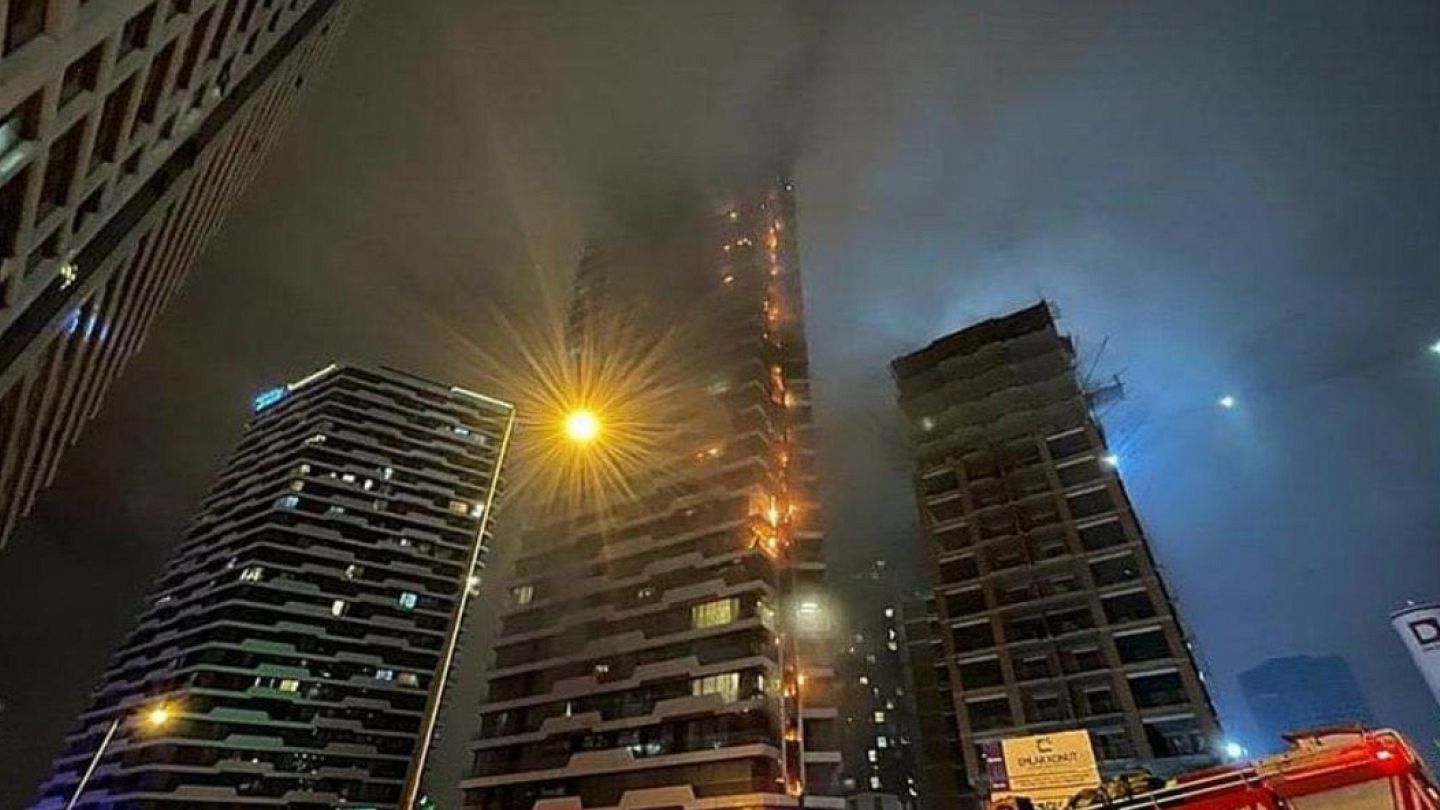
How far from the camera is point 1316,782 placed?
767cm

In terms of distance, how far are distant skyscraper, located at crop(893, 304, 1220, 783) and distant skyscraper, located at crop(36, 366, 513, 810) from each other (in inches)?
1446

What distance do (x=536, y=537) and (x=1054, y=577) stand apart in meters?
40.3

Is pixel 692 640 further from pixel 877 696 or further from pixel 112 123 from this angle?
pixel 877 696

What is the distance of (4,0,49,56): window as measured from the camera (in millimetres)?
9188

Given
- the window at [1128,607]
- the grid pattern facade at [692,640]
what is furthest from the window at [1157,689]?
the grid pattern facade at [692,640]

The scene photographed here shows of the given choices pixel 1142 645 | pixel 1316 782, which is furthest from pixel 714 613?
pixel 1316 782

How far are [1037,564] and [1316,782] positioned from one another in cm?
4565

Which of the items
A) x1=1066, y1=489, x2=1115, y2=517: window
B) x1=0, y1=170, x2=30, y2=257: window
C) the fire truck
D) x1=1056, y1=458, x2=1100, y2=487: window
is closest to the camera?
the fire truck

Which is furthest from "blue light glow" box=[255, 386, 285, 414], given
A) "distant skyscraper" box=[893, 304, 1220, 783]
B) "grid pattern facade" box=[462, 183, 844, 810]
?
"distant skyscraper" box=[893, 304, 1220, 783]

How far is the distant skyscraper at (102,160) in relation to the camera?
34.5 ft

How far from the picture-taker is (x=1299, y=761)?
310 inches

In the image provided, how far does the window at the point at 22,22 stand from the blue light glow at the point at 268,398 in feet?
313

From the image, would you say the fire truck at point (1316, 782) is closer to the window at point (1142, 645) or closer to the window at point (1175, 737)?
the window at point (1175, 737)

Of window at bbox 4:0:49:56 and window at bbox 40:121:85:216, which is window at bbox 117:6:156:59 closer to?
window at bbox 40:121:85:216
